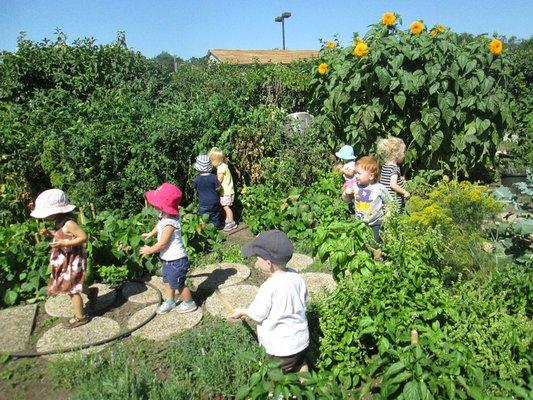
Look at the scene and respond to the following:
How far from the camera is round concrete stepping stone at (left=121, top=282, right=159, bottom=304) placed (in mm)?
4539

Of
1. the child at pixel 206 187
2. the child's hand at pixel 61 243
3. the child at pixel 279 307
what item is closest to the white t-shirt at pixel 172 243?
the child's hand at pixel 61 243

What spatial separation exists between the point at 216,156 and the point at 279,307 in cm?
380

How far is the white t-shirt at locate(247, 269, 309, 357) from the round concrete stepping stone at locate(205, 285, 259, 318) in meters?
1.34

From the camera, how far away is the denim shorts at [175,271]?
409cm

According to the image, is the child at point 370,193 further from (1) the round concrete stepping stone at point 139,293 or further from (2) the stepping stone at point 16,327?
(2) the stepping stone at point 16,327

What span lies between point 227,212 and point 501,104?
13.8 feet

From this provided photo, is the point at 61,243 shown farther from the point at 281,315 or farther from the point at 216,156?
the point at 216,156

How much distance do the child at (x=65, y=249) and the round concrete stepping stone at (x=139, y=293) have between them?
1.76 feet

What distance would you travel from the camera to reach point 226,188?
21.3 feet

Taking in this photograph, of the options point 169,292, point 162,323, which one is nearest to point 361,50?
point 169,292

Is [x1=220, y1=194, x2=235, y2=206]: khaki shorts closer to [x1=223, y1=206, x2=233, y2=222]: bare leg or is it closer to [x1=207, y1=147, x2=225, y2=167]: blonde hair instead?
[x1=223, y1=206, x2=233, y2=222]: bare leg

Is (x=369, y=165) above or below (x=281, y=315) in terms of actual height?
above

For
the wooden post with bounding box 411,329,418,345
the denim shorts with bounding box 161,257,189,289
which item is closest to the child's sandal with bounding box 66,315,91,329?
the denim shorts with bounding box 161,257,189,289

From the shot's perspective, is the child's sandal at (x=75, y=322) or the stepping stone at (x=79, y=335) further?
the child's sandal at (x=75, y=322)
